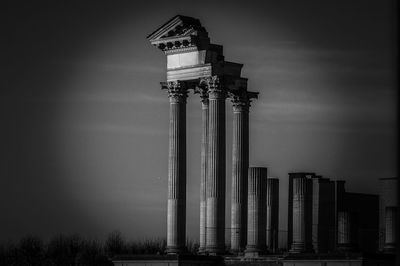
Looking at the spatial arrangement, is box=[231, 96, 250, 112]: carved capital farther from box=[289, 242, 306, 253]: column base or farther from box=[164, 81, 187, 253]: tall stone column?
box=[289, 242, 306, 253]: column base

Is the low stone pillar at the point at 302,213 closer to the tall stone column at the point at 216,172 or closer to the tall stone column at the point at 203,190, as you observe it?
the tall stone column at the point at 216,172

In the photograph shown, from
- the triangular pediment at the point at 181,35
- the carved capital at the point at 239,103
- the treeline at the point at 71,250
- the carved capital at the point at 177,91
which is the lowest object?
the treeline at the point at 71,250

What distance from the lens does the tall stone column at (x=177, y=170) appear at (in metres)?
100

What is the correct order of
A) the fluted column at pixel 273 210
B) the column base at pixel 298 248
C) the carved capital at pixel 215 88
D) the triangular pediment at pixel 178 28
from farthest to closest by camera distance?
1. the fluted column at pixel 273 210
2. the column base at pixel 298 248
3. the triangular pediment at pixel 178 28
4. the carved capital at pixel 215 88

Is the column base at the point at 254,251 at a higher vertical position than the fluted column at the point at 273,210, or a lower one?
lower

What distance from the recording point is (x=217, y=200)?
99.1 m

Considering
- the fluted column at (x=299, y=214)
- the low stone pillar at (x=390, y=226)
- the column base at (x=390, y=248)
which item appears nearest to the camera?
the low stone pillar at (x=390, y=226)

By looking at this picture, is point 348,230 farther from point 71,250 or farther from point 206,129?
point 71,250

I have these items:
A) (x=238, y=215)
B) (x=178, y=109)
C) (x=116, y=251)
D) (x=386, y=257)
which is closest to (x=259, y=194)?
(x=238, y=215)

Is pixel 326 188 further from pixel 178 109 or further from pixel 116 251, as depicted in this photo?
pixel 116 251

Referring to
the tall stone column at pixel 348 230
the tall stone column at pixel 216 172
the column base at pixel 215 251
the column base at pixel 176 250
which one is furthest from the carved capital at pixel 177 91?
the tall stone column at pixel 348 230

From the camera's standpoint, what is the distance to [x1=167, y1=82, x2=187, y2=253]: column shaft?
100 m

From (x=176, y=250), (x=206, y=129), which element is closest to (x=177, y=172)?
(x=206, y=129)

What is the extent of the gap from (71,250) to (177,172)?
1473 inches
